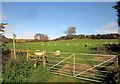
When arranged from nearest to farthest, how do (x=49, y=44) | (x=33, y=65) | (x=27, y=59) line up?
(x=33, y=65)
(x=27, y=59)
(x=49, y=44)

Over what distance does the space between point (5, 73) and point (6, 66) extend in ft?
2.43

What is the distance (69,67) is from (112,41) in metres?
12.3

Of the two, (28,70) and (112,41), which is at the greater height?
(112,41)

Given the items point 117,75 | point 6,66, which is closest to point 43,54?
point 6,66

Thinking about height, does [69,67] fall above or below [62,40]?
below

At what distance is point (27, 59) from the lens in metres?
12.4

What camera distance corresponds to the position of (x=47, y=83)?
30.5 feet

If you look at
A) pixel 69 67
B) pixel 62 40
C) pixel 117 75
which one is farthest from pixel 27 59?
pixel 62 40

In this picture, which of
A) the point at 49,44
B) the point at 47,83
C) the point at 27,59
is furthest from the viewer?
the point at 49,44

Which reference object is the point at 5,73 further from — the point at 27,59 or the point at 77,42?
the point at 77,42

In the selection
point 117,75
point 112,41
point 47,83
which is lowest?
point 47,83

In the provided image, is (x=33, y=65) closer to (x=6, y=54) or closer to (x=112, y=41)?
(x=6, y=54)

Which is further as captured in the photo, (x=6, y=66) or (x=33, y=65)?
(x=33, y=65)

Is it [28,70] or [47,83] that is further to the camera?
[28,70]
